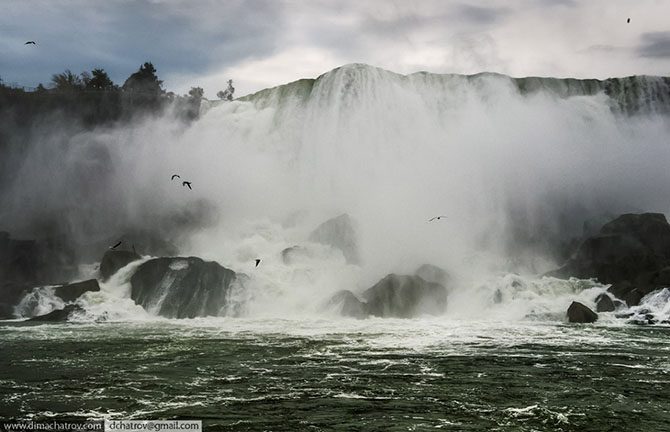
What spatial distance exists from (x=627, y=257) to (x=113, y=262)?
83.9ft

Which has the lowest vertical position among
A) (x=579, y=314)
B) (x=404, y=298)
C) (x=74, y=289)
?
(x=579, y=314)

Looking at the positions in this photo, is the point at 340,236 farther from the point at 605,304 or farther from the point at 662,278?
the point at 662,278

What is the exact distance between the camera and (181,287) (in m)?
30.5

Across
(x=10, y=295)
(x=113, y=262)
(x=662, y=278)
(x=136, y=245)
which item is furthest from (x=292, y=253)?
(x=662, y=278)

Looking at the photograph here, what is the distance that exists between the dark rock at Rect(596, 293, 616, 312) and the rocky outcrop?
81 cm

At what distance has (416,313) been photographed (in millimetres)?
29500

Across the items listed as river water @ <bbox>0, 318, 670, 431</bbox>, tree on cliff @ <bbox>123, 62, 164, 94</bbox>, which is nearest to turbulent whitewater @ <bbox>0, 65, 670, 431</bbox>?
river water @ <bbox>0, 318, 670, 431</bbox>

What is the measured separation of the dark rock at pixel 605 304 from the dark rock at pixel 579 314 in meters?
2.25

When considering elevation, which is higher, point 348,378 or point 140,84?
point 140,84

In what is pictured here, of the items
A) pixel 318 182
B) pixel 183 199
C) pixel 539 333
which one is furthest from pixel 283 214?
pixel 539 333

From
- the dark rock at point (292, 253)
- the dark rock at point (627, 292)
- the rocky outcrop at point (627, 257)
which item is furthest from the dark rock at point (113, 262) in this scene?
the dark rock at point (627, 292)

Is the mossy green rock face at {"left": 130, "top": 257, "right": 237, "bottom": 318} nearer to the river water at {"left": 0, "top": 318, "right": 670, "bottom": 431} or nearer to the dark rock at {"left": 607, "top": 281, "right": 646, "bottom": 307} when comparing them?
the river water at {"left": 0, "top": 318, "right": 670, "bottom": 431}

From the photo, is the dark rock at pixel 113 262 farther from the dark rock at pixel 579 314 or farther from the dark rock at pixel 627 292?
the dark rock at pixel 627 292

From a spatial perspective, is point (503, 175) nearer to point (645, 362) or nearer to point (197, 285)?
point (197, 285)
